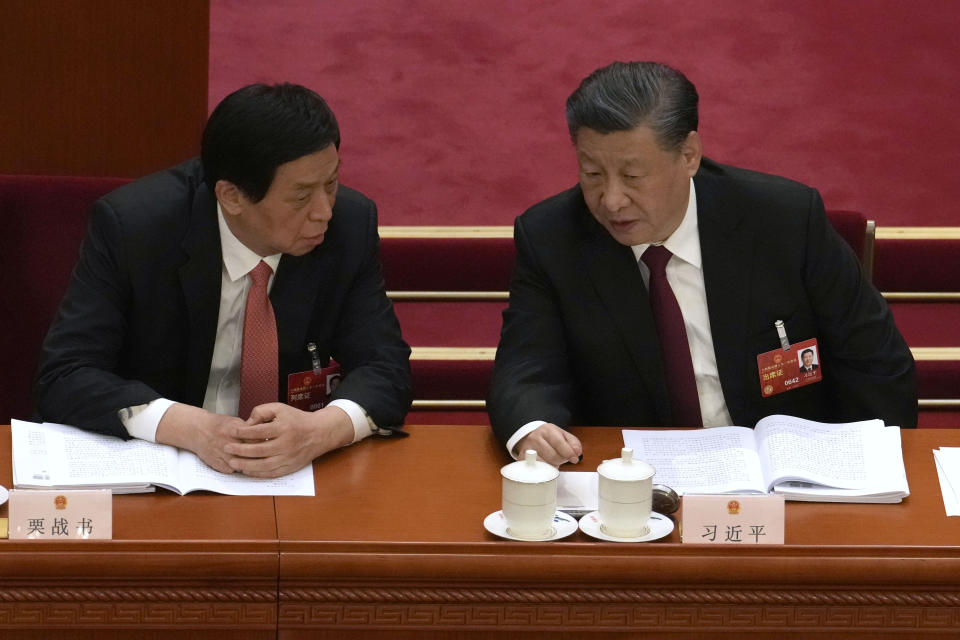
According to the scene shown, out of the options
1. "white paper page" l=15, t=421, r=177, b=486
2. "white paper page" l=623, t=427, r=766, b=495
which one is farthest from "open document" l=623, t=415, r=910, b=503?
"white paper page" l=15, t=421, r=177, b=486

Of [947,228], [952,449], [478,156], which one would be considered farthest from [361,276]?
[947,228]

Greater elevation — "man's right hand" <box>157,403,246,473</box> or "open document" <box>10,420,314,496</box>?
"man's right hand" <box>157,403,246,473</box>

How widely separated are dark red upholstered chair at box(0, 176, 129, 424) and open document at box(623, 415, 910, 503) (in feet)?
3.75

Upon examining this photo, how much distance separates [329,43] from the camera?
13.8 ft

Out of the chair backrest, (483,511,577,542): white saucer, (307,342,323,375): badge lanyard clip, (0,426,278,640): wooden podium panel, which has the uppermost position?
the chair backrest

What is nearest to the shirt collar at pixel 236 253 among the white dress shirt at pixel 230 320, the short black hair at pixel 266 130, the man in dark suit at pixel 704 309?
the white dress shirt at pixel 230 320

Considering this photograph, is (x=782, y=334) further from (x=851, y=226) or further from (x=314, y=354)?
(x=314, y=354)

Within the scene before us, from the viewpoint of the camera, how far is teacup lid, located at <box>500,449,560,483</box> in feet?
5.88

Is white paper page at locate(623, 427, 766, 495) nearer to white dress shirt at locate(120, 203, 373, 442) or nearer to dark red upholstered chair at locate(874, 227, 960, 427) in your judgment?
white dress shirt at locate(120, 203, 373, 442)

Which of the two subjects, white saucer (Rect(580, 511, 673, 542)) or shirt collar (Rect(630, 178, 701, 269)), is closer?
white saucer (Rect(580, 511, 673, 542))

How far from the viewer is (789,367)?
242 centimetres

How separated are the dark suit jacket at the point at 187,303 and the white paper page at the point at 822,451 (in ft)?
1.99

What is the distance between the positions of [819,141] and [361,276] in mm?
1839

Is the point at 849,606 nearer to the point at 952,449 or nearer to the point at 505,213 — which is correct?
the point at 952,449
